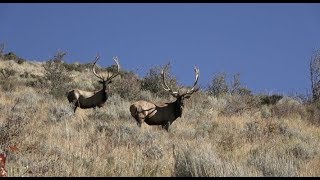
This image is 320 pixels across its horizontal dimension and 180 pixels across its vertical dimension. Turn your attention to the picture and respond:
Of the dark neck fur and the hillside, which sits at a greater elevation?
the dark neck fur

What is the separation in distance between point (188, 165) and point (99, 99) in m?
12.3

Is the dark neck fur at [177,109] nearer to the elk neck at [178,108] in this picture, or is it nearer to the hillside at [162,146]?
the elk neck at [178,108]

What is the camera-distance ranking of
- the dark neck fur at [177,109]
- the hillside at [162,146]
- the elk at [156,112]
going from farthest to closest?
the dark neck fur at [177,109], the elk at [156,112], the hillside at [162,146]

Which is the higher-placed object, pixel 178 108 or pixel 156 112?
pixel 178 108

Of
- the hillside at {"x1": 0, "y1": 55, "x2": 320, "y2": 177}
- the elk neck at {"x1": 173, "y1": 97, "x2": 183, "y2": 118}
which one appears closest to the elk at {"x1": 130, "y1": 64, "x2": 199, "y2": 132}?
the elk neck at {"x1": 173, "y1": 97, "x2": 183, "y2": 118}

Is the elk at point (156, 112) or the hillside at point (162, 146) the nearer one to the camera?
the hillside at point (162, 146)

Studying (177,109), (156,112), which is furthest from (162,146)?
(177,109)

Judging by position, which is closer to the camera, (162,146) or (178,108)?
(162,146)

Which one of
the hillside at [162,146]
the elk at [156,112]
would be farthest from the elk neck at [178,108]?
the hillside at [162,146]

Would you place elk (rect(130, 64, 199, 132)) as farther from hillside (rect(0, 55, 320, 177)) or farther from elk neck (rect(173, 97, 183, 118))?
hillside (rect(0, 55, 320, 177))

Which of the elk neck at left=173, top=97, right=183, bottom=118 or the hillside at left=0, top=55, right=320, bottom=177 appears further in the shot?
the elk neck at left=173, top=97, right=183, bottom=118

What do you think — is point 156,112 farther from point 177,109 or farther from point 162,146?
point 162,146

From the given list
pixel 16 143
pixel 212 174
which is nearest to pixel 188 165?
pixel 212 174

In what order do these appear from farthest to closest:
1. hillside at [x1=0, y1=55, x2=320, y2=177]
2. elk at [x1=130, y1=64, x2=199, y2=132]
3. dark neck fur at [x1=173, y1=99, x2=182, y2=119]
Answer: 1. dark neck fur at [x1=173, y1=99, x2=182, y2=119]
2. elk at [x1=130, y1=64, x2=199, y2=132]
3. hillside at [x1=0, y1=55, x2=320, y2=177]
